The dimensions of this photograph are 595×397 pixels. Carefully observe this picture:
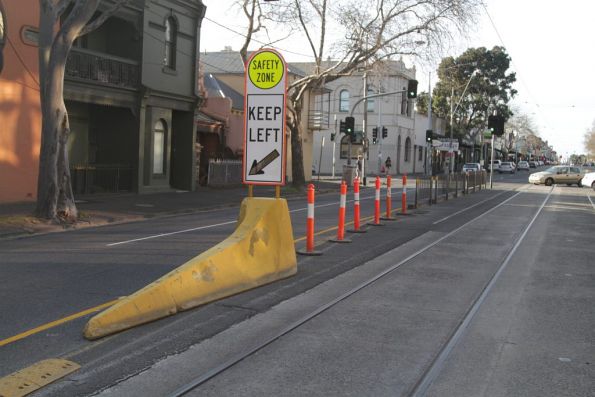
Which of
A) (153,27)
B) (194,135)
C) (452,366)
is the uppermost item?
(153,27)

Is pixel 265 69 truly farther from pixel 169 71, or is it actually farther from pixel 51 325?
pixel 169 71

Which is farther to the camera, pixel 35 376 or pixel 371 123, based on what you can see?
pixel 371 123

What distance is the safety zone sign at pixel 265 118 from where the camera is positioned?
866 cm

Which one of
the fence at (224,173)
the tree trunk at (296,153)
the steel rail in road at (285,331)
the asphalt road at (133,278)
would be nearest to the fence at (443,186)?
the asphalt road at (133,278)

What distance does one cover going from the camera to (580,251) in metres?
11.8

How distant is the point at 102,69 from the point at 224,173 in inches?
406

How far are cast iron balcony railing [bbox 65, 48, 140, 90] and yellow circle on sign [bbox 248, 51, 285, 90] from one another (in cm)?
1326

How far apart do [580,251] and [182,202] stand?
13779 mm

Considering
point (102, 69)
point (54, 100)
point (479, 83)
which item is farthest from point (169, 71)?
point (479, 83)

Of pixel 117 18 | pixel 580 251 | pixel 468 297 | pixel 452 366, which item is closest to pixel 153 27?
pixel 117 18

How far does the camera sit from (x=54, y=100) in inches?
566

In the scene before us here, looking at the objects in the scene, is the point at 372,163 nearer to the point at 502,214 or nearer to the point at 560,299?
the point at 502,214

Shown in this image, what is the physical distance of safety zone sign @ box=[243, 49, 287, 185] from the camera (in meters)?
8.66

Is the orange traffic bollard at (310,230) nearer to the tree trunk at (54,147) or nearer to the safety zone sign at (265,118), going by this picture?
the safety zone sign at (265,118)
